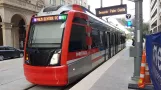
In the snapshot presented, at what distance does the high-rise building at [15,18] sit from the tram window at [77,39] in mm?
20636

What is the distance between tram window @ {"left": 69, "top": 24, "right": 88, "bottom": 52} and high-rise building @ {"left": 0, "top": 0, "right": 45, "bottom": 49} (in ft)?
67.7

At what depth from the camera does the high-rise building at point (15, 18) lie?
27.2 m

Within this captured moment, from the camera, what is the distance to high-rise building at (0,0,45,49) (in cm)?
2723

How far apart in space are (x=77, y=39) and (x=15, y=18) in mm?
27452

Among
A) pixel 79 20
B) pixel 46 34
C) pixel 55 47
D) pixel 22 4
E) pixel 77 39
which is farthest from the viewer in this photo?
pixel 22 4

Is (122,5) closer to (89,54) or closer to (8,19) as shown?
(8,19)

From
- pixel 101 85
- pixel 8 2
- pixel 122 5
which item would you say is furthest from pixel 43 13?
pixel 122 5

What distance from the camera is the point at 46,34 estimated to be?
7707 mm

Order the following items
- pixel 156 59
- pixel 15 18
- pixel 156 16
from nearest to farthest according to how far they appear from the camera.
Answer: pixel 156 59, pixel 15 18, pixel 156 16

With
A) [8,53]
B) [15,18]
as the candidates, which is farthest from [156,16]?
[8,53]

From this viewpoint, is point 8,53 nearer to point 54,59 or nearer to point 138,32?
point 54,59

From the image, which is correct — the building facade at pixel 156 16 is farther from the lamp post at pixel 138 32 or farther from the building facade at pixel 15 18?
the lamp post at pixel 138 32

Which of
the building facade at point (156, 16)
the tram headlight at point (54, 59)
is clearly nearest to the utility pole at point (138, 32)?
the tram headlight at point (54, 59)

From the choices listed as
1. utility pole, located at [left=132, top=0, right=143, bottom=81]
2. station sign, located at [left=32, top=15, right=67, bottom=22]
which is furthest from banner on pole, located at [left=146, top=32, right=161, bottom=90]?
station sign, located at [left=32, top=15, right=67, bottom=22]
